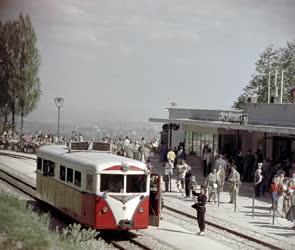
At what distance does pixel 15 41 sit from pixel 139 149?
1462cm

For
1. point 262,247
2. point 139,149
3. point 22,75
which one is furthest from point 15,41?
point 262,247

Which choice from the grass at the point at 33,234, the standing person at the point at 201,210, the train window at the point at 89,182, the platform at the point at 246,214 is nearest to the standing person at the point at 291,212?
the platform at the point at 246,214

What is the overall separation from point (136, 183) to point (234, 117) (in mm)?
16096

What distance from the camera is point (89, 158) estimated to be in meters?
16.7

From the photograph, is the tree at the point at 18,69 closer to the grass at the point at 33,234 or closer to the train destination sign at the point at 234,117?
the train destination sign at the point at 234,117

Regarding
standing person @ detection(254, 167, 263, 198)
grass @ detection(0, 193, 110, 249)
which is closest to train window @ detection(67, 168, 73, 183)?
grass @ detection(0, 193, 110, 249)

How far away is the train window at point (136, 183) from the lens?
15.8 m

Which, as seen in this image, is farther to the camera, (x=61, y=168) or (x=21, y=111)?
(x=21, y=111)

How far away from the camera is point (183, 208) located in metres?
21.3

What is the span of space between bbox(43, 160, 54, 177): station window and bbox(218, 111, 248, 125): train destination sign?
41.2 feet

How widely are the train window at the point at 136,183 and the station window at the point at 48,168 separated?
4.01 meters

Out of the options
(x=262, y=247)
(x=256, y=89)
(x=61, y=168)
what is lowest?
(x=262, y=247)

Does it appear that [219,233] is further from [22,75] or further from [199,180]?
[22,75]

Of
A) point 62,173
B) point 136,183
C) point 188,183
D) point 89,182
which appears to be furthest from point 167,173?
point 89,182
